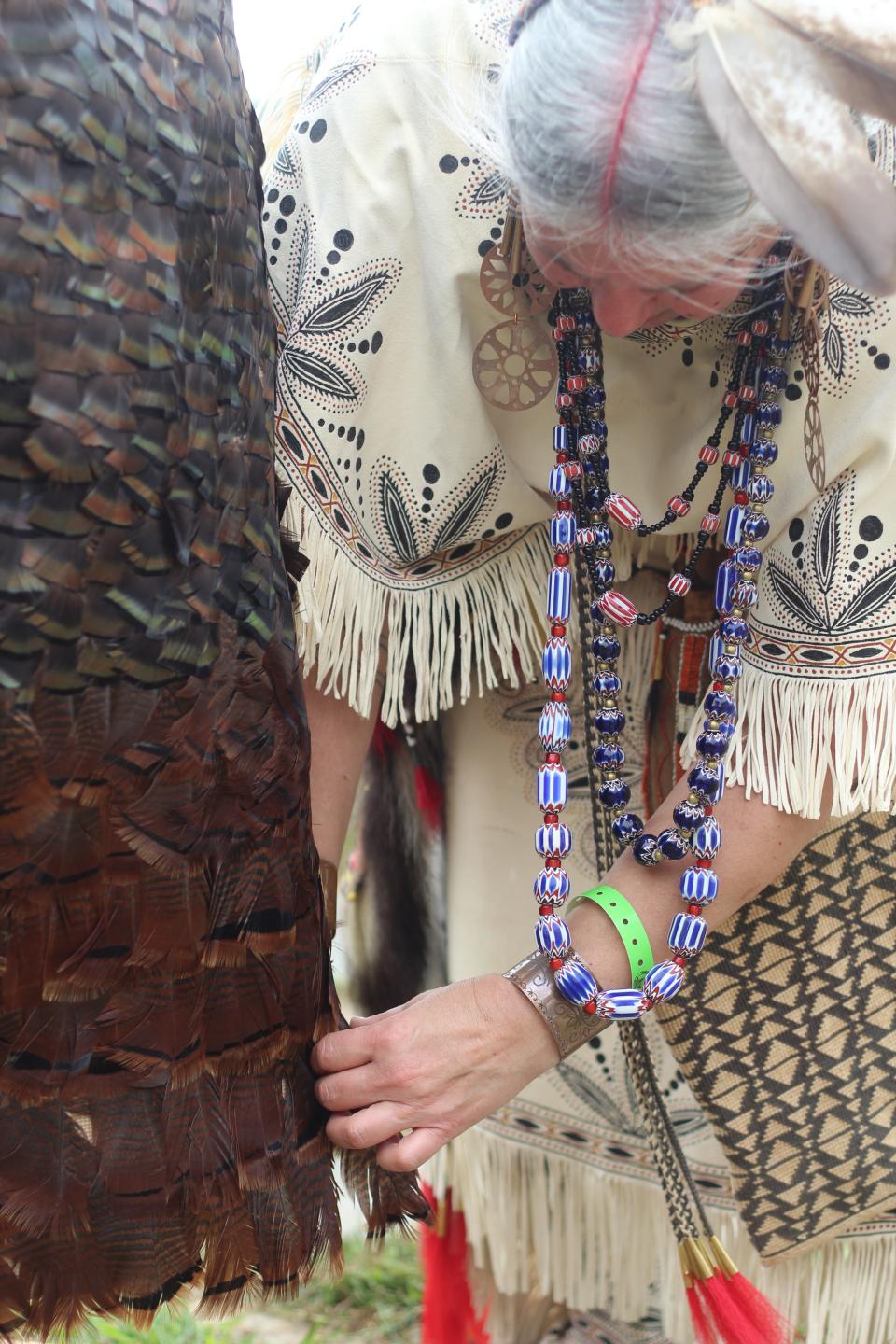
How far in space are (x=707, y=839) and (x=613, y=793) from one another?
0.11 m

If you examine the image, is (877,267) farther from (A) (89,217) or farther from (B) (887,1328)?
(B) (887,1328)

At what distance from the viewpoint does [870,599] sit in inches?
37.2

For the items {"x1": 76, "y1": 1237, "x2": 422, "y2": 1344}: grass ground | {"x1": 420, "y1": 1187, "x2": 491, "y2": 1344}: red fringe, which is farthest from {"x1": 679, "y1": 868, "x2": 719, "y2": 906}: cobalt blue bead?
{"x1": 76, "y1": 1237, "x2": 422, "y2": 1344}: grass ground

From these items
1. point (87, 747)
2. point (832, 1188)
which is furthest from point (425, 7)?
point (832, 1188)

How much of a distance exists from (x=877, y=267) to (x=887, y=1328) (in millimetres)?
1079

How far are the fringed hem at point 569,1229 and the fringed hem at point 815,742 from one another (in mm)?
609

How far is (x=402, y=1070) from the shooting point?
898 mm

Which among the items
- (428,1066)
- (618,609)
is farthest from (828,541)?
(428,1066)

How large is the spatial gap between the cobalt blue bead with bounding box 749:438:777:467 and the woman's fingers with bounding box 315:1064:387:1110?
50cm

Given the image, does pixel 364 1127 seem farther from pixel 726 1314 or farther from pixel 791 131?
pixel 791 131

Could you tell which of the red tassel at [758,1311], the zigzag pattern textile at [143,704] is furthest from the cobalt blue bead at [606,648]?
the red tassel at [758,1311]

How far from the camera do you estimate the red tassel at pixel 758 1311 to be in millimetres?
1092

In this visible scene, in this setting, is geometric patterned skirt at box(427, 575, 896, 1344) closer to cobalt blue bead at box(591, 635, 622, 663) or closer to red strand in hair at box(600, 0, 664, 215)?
cobalt blue bead at box(591, 635, 622, 663)

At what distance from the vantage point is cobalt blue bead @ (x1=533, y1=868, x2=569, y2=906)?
0.98 m
